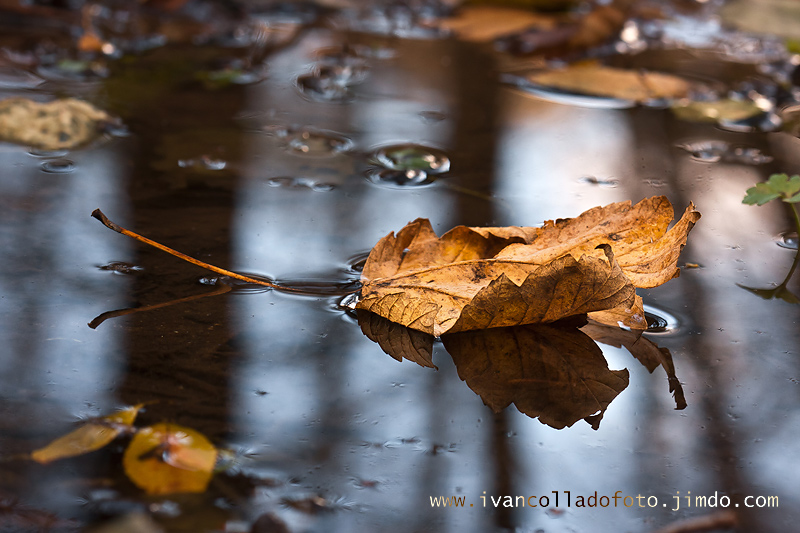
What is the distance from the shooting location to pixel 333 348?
1.08m

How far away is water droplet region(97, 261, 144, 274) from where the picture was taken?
48.6 inches

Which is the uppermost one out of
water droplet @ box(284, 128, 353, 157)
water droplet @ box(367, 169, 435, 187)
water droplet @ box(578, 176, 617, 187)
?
water droplet @ box(578, 176, 617, 187)

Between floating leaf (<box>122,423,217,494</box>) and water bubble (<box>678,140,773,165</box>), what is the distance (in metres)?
1.48

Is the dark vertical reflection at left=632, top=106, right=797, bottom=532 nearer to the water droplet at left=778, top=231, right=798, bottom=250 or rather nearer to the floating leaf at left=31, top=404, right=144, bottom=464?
the water droplet at left=778, top=231, right=798, bottom=250

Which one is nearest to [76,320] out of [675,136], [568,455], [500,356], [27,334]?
[27,334]

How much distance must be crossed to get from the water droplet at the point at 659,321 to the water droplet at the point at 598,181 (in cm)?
56

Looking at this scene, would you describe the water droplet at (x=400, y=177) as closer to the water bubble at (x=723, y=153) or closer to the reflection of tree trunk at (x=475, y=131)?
the reflection of tree trunk at (x=475, y=131)

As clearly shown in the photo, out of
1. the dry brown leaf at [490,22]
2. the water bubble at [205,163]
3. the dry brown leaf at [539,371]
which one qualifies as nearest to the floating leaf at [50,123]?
the water bubble at [205,163]

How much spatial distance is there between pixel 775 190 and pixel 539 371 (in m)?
0.67

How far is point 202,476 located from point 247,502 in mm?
68

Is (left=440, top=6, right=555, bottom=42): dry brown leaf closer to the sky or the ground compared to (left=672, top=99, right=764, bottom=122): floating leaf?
closer to the ground

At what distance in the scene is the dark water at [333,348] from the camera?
0.83 m

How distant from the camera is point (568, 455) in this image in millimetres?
897

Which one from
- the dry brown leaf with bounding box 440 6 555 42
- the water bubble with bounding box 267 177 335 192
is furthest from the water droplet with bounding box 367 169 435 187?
the dry brown leaf with bounding box 440 6 555 42
